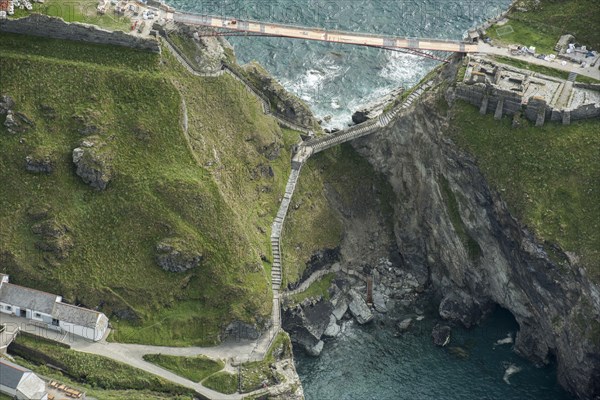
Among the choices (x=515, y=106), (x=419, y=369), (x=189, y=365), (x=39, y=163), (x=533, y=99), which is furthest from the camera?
(x=515, y=106)

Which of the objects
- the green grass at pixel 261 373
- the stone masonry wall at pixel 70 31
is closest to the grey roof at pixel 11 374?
the green grass at pixel 261 373

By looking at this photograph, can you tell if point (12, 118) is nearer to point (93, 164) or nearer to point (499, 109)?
point (93, 164)

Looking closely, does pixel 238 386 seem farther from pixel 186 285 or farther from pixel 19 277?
pixel 19 277

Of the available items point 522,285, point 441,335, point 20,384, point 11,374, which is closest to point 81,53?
point 11,374

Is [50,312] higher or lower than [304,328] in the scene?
higher

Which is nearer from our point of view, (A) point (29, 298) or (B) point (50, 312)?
(B) point (50, 312)

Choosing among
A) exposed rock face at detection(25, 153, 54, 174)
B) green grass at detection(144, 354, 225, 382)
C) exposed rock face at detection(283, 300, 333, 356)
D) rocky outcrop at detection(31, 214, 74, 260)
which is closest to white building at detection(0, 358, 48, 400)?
green grass at detection(144, 354, 225, 382)

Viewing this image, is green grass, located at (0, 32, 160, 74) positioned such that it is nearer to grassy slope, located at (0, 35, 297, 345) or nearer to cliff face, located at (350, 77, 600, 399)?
grassy slope, located at (0, 35, 297, 345)

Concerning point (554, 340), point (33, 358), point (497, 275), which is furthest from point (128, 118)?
point (554, 340)
